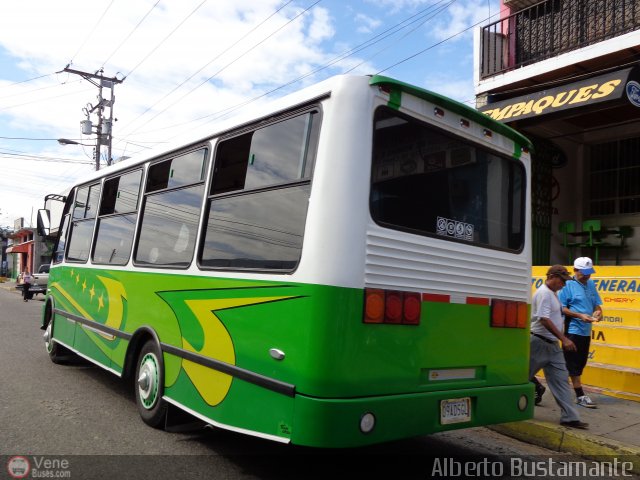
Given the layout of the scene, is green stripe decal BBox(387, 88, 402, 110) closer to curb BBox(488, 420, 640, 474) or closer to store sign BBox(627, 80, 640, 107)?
curb BBox(488, 420, 640, 474)

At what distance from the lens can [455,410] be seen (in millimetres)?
3852

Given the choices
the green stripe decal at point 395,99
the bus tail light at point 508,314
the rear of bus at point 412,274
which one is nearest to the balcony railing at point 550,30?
the rear of bus at point 412,274

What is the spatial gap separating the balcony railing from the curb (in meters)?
7.65

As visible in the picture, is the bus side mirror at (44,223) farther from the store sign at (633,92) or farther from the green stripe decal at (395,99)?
the store sign at (633,92)

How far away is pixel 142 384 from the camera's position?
16.8 ft

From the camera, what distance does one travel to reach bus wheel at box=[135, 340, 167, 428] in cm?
486

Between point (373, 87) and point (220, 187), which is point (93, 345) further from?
point (373, 87)

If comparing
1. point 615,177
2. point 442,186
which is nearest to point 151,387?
point 442,186

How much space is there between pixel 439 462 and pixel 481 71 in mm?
9424

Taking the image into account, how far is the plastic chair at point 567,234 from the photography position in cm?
1236

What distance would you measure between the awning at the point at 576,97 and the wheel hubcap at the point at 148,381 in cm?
641

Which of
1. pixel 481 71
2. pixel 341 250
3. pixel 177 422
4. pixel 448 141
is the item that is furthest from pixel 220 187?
pixel 481 71

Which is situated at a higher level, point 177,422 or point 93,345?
point 93,345

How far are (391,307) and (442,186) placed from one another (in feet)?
3.60
